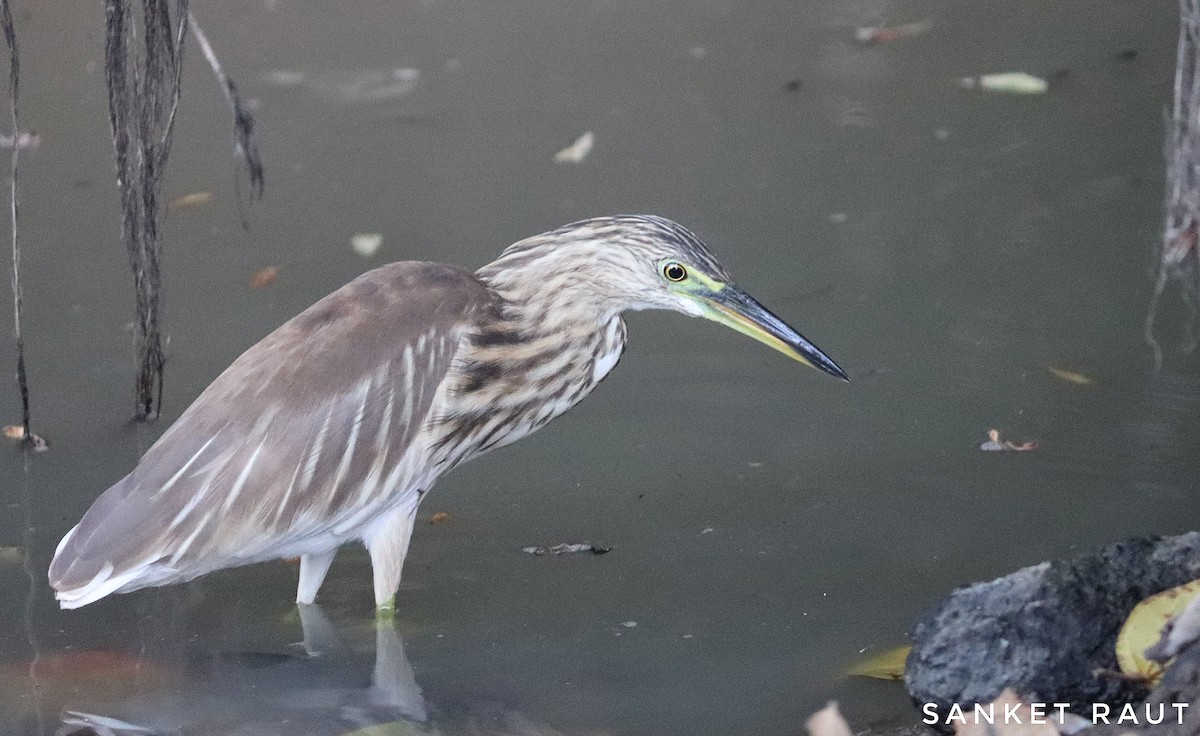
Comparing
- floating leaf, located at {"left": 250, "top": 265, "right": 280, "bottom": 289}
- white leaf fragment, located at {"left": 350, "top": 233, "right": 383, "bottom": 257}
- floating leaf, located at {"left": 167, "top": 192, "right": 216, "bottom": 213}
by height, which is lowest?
white leaf fragment, located at {"left": 350, "top": 233, "right": 383, "bottom": 257}

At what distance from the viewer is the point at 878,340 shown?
198 inches

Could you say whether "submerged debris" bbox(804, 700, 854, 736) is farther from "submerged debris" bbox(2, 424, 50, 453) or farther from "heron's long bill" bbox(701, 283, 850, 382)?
"submerged debris" bbox(2, 424, 50, 453)

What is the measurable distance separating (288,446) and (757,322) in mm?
1108

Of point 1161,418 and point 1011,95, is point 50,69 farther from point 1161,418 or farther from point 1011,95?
point 1161,418

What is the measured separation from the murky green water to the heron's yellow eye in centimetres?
70

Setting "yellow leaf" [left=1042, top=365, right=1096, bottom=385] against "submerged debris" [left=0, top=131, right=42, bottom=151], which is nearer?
"yellow leaf" [left=1042, top=365, right=1096, bottom=385]

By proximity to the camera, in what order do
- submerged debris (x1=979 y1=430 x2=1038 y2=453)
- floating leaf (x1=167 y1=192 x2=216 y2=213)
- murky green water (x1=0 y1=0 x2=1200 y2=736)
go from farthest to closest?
1. floating leaf (x1=167 y1=192 x2=216 y2=213)
2. submerged debris (x1=979 y1=430 x2=1038 y2=453)
3. murky green water (x1=0 y1=0 x2=1200 y2=736)

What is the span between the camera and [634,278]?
3.85 meters

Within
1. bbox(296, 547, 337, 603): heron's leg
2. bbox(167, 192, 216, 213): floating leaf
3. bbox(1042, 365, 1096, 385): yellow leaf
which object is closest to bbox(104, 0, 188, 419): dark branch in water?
bbox(296, 547, 337, 603): heron's leg

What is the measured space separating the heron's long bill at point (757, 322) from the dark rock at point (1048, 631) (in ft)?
2.44

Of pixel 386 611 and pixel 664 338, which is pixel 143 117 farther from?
pixel 664 338

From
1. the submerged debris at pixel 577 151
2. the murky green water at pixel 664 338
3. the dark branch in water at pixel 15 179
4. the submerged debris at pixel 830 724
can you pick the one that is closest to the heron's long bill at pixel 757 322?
the murky green water at pixel 664 338

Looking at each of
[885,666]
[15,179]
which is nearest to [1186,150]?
[885,666]

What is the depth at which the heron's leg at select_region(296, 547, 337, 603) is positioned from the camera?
Result: 3855 mm
